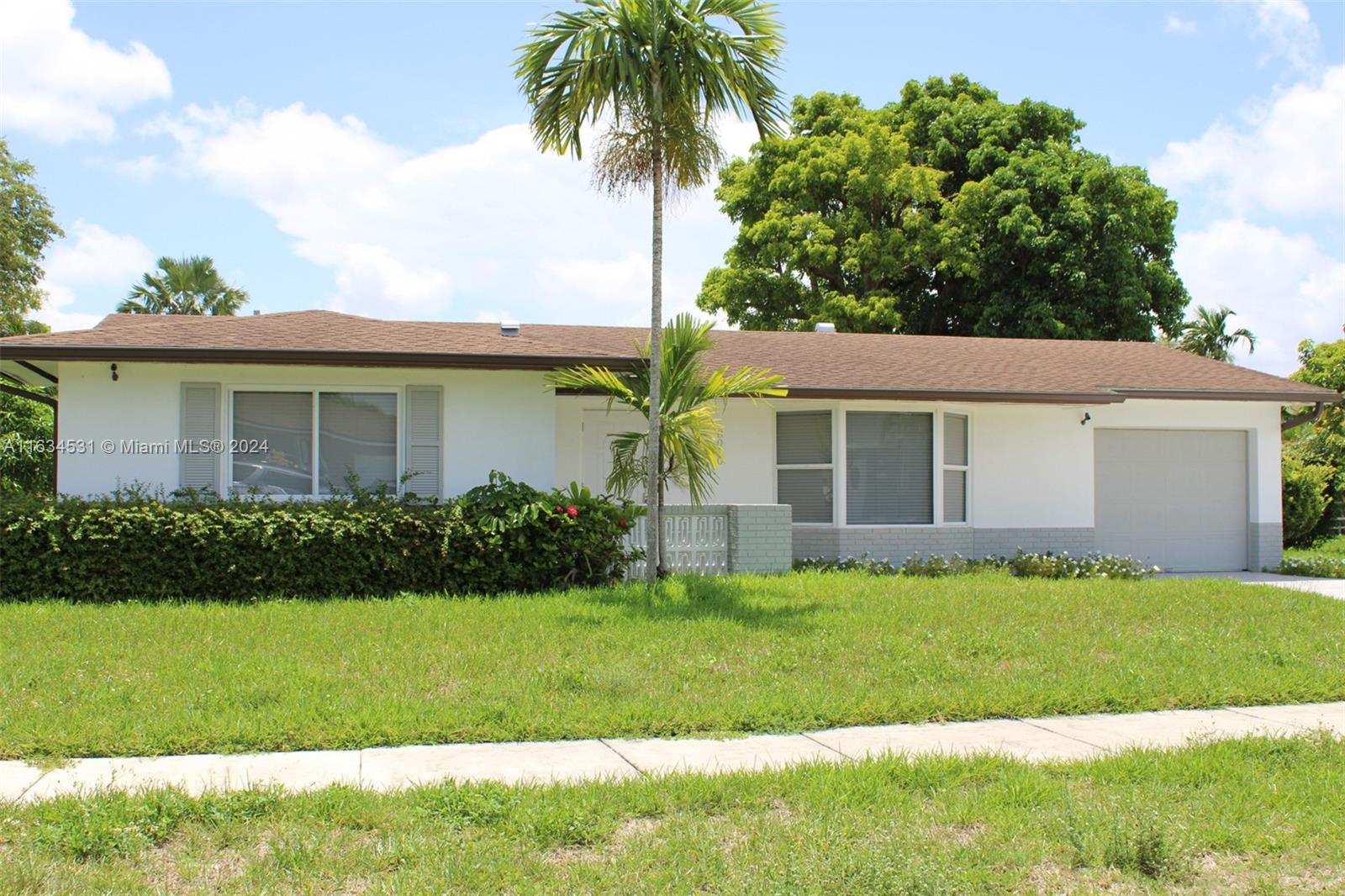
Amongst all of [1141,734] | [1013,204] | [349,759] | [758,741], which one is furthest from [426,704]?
[1013,204]

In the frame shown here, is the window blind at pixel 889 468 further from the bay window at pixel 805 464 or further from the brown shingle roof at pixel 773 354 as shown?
the brown shingle roof at pixel 773 354

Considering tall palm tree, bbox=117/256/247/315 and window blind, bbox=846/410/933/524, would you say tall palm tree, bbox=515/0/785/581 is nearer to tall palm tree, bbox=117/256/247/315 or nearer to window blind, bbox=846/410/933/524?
window blind, bbox=846/410/933/524

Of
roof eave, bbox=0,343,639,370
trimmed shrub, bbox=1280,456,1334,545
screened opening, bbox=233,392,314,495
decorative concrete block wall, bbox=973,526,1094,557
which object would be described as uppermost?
→ roof eave, bbox=0,343,639,370

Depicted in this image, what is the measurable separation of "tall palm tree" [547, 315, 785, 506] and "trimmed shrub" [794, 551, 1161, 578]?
2.89m

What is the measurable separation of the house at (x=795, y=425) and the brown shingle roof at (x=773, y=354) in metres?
0.05

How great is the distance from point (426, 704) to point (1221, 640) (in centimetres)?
707

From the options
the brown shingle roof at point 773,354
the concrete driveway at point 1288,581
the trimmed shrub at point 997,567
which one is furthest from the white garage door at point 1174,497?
the trimmed shrub at point 997,567

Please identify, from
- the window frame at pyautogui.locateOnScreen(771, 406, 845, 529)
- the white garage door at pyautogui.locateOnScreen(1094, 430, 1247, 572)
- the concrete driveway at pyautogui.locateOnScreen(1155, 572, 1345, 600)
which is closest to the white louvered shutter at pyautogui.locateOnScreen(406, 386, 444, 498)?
the window frame at pyautogui.locateOnScreen(771, 406, 845, 529)

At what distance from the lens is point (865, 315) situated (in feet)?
89.6

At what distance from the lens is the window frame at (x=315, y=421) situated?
1270 cm

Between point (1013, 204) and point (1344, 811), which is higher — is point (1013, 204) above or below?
above

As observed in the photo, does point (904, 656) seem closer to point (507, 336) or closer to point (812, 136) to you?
point (507, 336)

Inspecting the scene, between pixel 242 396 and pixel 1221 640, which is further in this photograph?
pixel 242 396

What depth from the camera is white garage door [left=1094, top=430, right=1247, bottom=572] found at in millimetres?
16672
